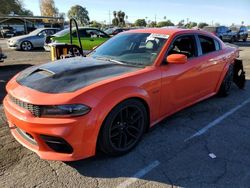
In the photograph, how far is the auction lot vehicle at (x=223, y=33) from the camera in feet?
76.9

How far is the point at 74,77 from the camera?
332cm

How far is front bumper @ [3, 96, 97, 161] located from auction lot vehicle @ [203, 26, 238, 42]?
21994 millimetres

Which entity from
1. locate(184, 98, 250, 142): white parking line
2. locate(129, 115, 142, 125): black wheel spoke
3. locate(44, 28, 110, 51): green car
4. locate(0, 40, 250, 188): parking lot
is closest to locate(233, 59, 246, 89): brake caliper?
locate(184, 98, 250, 142): white parking line

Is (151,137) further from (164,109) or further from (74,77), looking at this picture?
(74,77)

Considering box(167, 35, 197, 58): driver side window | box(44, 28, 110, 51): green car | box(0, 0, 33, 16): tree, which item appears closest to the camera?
box(167, 35, 197, 58): driver side window

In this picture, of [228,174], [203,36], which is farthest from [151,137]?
[203,36]

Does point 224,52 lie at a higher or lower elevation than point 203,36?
lower

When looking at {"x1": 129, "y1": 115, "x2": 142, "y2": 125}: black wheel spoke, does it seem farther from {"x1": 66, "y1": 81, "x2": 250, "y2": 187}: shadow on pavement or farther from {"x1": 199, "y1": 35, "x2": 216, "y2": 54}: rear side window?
{"x1": 199, "y1": 35, "x2": 216, "y2": 54}: rear side window

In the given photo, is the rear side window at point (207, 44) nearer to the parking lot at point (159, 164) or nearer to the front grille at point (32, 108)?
the parking lot at point (159, 164)

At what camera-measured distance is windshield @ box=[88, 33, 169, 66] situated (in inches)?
156

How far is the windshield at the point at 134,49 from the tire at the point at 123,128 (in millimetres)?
781

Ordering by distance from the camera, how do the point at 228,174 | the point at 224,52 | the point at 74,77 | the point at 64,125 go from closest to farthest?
the point at 64,125
the point at 228,174
the point at 74,77
the point at 224,52

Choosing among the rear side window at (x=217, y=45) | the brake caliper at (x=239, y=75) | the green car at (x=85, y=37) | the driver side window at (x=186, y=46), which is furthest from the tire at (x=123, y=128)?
the green car at (x=85, y=37)

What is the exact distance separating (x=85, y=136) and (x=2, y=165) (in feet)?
3.77
